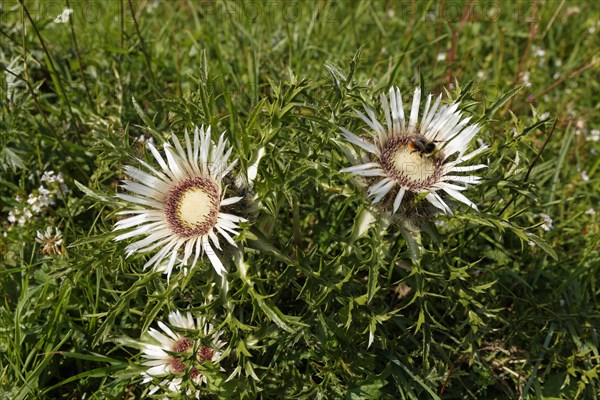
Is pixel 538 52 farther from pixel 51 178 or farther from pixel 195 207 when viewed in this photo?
pixel 51 178

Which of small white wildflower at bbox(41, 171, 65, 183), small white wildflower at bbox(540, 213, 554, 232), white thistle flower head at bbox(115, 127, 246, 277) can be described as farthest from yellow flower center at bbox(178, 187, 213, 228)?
small white wildflower at bbox(540, 213, 554, 232)

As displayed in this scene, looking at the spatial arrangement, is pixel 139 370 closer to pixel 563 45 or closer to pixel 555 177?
pixel 555 177

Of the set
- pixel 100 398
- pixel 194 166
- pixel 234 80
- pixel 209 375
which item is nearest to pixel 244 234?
pixel 194 166

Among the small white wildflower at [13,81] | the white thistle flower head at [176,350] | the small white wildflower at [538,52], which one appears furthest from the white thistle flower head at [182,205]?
the small white wildflower at [538,52]

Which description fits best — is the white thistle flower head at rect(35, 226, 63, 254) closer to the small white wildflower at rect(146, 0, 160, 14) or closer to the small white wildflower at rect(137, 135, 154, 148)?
the small white wildflower at rect(137, 135, 154, 148)

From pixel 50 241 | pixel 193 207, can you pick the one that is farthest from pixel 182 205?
pixel 50 241

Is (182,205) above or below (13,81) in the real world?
below
